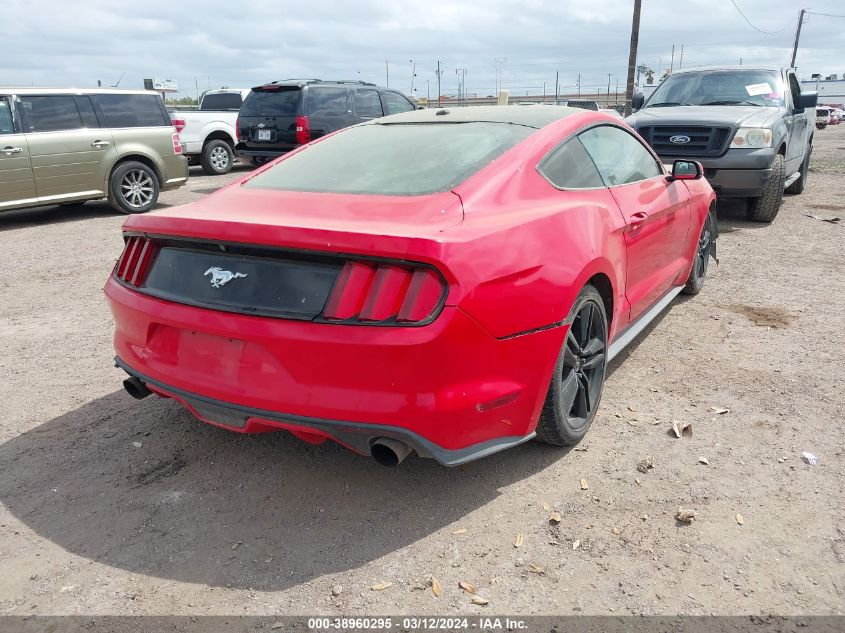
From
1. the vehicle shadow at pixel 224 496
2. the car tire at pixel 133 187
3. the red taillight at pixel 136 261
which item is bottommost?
the vehicle shadow at pixel 224 496

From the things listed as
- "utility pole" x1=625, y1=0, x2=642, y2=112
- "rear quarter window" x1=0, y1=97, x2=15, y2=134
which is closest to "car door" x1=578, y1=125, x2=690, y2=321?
"rear quarter window" x1=0, y1=97, x2=15, y2=134

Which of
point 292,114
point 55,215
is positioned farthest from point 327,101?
point 55,215

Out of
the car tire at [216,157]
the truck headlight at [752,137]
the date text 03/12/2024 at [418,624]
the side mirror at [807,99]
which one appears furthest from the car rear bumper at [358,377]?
the car tire at [216,157]

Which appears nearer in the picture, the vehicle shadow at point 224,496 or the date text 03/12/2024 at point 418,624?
the date text 03/12/2024 at point 418,624

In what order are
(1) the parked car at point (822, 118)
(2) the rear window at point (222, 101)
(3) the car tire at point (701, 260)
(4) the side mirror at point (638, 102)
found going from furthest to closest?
(1) the parked car at point (822, 118)
(2) the rear window at point (222, 101)
(4) the side mirror at point (638, 102)
(3) the car tire at point (701, 260)

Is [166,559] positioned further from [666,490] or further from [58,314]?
[58,314]

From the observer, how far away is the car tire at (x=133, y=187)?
1017 centimetres

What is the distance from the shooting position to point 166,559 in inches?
101

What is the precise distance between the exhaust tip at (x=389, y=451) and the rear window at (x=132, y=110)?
925 centimetres

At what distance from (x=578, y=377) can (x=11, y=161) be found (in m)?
8.70

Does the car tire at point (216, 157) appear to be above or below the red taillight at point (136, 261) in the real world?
below

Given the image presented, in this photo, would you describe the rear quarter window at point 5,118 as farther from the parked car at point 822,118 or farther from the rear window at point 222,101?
the parked car at point 822,118

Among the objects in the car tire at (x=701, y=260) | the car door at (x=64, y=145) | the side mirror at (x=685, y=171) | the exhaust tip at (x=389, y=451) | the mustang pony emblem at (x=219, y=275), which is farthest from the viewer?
the car door at (x=64, y=145)

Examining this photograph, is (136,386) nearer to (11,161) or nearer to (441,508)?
(441,508)
